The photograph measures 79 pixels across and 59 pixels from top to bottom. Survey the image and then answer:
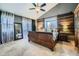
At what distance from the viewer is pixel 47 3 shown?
2.78m

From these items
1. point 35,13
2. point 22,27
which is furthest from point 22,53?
point 35,13

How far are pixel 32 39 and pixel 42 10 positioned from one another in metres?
0.98

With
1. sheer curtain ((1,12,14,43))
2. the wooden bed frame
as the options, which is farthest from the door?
the wooden bed frame

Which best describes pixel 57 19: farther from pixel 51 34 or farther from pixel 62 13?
pixel 51 34

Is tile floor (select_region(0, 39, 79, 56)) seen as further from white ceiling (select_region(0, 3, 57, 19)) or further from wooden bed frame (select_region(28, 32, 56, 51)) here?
white ceiling (select_region(0, 3, 57, 19))

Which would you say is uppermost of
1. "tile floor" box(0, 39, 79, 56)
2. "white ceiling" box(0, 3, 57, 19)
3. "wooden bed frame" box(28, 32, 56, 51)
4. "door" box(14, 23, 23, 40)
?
"white ceiling" box(0, 3, 57, 19)

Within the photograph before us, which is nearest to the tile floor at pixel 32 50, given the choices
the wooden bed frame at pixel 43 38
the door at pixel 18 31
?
the door at pixel 18 31

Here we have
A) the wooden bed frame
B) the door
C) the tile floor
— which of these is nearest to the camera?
the tile floor

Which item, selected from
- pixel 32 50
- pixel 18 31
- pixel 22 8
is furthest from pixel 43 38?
pixel 22 8

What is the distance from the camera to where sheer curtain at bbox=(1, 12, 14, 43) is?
275 cm

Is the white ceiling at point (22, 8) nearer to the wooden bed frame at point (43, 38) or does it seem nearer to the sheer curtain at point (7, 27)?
the sheer curtain at point (7, 27)

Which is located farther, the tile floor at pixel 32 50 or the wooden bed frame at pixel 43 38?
the wooden bed frame at pixel 43 38

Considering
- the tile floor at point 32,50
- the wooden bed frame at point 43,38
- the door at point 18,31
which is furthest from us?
the wooden bed frame at point 43,38

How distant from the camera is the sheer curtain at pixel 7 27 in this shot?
2752 millimetres
